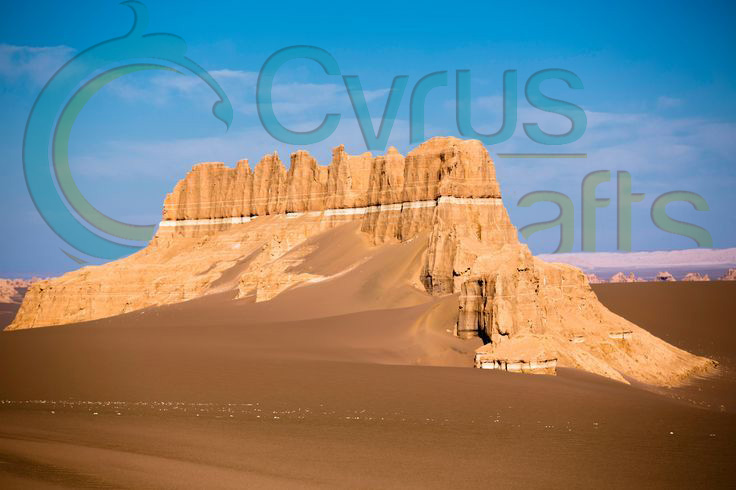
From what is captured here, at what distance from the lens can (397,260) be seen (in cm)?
5572

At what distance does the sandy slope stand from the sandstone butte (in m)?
2.15

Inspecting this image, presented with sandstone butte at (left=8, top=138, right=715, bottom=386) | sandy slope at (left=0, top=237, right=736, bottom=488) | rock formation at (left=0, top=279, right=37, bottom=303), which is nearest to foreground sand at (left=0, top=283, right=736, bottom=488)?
sandy slope at (left=0, top=237, right=736, bottom=488)

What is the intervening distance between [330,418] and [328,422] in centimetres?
50

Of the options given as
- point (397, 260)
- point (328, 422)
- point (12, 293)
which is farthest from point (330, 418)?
point (12, 293)

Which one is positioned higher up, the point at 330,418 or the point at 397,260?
the point at 397,260

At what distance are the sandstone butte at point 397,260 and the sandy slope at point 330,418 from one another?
→ 2150 mm

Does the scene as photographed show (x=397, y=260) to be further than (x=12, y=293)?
No

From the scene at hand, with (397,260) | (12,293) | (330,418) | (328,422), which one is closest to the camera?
(328,422)

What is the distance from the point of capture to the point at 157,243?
94.6 metres

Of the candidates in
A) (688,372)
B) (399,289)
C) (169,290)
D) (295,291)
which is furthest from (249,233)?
(688,372)

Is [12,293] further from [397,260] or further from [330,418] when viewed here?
[330,418]

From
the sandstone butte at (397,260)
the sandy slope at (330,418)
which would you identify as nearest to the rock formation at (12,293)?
the sandstone butte at (397,260)

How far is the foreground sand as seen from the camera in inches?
562

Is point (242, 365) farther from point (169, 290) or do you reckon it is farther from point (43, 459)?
point (169, 290)
